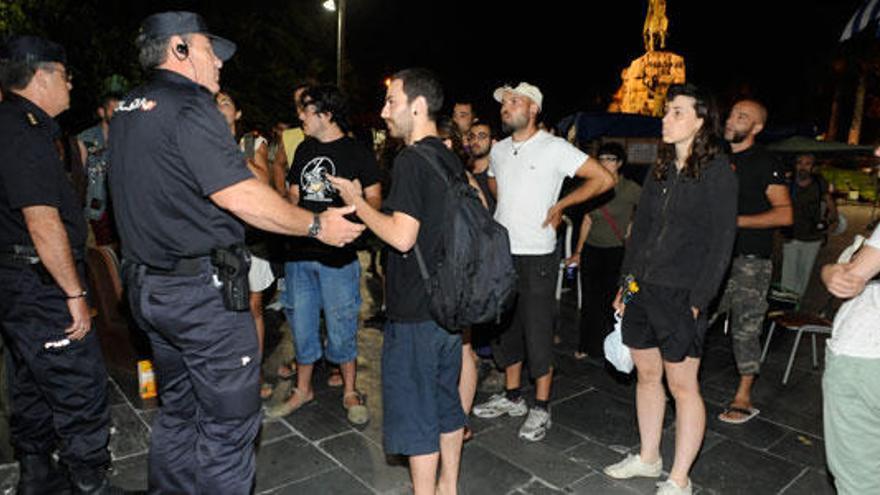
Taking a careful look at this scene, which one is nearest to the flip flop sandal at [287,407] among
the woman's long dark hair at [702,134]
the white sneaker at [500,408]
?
the white sneaker at [500,408]

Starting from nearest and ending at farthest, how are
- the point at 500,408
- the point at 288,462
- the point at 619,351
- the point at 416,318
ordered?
1. the point at 416,318
2. the point at 619,351
3. the point at 288,462
4. the point at 500,408

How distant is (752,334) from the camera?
434cm

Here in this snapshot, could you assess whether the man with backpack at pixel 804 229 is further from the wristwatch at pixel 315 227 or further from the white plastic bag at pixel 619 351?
the wristwatch at pixel 315 227

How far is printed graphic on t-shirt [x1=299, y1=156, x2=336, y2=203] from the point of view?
13.2 feet

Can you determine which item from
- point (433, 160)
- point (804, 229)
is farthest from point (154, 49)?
point (804, 229)

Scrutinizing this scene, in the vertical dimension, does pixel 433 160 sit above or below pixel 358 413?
above

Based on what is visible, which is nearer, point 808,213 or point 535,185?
point 535,185

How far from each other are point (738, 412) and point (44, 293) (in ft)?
15.1

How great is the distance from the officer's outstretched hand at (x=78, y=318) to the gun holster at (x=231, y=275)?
3.31ft

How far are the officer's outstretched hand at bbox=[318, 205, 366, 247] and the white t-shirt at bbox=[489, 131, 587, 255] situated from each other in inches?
64.8

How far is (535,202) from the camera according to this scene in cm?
403

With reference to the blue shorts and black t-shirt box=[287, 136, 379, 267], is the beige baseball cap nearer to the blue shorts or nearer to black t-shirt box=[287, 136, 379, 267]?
black t-shirt box=[287, 136, 379, 267]

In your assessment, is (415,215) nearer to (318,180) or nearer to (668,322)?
(668,322)

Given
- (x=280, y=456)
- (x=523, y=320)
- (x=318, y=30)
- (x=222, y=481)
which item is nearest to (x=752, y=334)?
(x=523, y=320)
